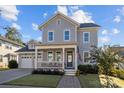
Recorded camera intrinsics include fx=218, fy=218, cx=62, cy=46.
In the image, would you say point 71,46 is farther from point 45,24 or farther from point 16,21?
point 16,21

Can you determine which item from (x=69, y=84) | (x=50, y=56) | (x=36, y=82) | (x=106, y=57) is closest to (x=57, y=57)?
(x=50, y=56)

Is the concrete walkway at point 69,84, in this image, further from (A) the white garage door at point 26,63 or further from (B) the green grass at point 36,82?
(A) the white garage door at point 26,63

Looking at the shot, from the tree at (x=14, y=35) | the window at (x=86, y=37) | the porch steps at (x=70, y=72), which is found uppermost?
the tree at (x=14, y=35)

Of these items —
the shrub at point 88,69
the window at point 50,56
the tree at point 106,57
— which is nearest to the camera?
the tree at point 106,57

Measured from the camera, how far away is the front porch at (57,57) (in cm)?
2430

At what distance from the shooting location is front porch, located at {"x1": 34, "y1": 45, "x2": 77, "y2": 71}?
24.3 meters

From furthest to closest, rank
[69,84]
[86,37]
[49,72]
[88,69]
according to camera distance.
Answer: [86,37] → [88,69] → [49,72] → [69,84]

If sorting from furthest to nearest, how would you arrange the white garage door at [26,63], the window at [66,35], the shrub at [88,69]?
the white garage door at [26,63]
the window at [66,35]
the shrub at [88,69]

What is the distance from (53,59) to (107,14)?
14.2 metres

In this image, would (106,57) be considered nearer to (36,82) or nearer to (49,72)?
(36,82)

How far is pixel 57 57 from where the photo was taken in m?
26.4

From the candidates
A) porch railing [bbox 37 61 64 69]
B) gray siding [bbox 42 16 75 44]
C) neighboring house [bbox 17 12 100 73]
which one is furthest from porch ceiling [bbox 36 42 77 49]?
porch railing [bbox 37 61 64 69]

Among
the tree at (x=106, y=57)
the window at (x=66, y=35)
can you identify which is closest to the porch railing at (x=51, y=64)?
the window at (x=66, y=35)

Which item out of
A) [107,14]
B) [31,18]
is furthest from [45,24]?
[31,18]
